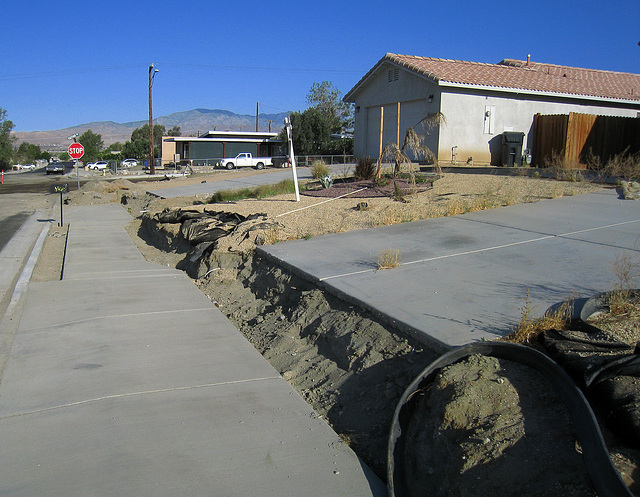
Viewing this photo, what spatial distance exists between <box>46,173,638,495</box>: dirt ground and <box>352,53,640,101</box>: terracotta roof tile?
497 inches

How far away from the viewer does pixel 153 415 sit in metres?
4.48

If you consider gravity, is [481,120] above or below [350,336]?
above

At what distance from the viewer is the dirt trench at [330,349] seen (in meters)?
4.50

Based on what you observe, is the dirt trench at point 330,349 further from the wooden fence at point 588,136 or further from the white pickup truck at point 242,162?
the white pickup truck at point 242,162

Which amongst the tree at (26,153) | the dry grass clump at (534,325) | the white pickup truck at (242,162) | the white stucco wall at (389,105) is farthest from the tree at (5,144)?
the dry grass clump at (534,325)

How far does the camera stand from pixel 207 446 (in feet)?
13.2

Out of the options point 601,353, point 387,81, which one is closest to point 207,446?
point 601,353

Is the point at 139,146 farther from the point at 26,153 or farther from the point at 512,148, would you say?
the point at 512,148

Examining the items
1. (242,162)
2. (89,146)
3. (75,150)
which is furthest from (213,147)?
(89,146)

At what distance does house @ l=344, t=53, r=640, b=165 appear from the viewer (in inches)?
974

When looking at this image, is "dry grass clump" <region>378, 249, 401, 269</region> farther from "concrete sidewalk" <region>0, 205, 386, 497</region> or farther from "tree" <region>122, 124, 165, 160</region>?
"tree" <region>122, 124, 165, 160</region>

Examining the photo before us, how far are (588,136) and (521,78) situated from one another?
27.7 ft

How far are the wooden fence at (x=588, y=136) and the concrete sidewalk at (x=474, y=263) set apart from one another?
9.64 m

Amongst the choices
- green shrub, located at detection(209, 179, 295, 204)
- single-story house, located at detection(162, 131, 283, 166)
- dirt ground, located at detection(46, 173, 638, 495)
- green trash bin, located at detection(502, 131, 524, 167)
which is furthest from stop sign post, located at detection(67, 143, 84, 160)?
single-story house, located at detection(162, 131, 283, 166)
